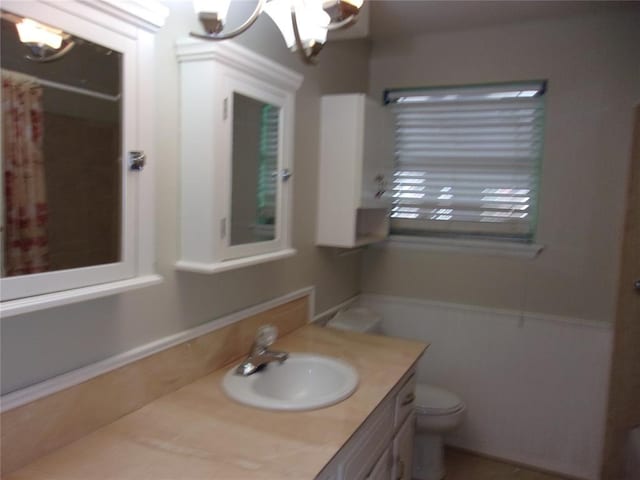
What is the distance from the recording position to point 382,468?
166 centimetres

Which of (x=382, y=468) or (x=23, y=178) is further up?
(x=23, y=178)

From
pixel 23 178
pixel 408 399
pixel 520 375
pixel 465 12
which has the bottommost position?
pixel 520 375

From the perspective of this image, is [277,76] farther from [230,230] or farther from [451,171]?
[451,171]

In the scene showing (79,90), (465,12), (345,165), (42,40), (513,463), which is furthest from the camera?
(513,463)

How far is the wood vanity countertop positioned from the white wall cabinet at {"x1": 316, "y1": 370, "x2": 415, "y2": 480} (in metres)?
0.05

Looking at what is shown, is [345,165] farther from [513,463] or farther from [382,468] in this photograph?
[513,463]

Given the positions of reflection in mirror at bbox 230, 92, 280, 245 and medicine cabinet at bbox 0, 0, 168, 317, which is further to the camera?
reflection in mirror at bbox 230, 92, 280, 245

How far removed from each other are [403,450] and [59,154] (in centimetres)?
159

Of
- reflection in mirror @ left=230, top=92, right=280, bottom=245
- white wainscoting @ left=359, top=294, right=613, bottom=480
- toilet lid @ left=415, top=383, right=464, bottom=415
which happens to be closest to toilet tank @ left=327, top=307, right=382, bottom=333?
white wainscoting @ left=359, top=294, right=613, bottom=480

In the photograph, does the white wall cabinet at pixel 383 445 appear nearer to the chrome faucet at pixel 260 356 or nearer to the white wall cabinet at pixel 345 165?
the chrome faucet at pixel 260 356

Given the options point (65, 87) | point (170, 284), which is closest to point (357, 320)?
point (170, 284)

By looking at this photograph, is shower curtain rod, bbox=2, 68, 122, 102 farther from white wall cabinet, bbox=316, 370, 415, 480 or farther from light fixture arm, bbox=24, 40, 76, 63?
white wall cabinet, bbox=316, 370, 415, 480

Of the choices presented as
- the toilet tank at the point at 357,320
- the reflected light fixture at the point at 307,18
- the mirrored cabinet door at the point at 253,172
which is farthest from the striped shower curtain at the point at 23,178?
the toilet tank at the point at 357,320

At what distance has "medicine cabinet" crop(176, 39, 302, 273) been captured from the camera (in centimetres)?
141
